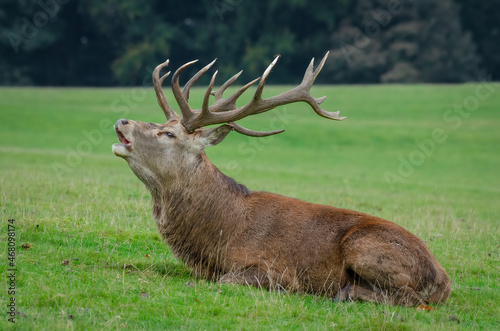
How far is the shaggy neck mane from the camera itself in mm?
7105

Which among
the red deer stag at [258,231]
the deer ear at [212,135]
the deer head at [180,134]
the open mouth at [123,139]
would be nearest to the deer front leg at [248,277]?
the red deer stag at [258,231]

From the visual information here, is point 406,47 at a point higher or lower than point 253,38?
lower

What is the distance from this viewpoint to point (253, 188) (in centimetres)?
1598

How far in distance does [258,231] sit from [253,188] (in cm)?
881

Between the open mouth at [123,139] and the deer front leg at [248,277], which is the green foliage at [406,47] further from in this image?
the deer front leg at [248,277]

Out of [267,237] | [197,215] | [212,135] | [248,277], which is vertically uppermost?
[212,135]

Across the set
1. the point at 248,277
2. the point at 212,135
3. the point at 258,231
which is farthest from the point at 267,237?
the point at 212,135

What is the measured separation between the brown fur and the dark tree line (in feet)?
138

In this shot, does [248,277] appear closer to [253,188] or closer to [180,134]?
[180,134]

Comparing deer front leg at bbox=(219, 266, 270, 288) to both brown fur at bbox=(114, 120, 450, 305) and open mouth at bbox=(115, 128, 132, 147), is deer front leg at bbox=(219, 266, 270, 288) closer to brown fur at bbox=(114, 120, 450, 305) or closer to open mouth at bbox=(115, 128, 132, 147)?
brown fur at bbox=(114, 120, 450, 305)

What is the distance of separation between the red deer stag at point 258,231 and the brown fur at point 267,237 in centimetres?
1

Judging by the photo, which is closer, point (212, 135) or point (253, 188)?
point (212, 135)

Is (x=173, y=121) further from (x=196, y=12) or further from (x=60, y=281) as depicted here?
(x=196, y=12)

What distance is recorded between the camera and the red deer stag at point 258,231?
6.68 m
